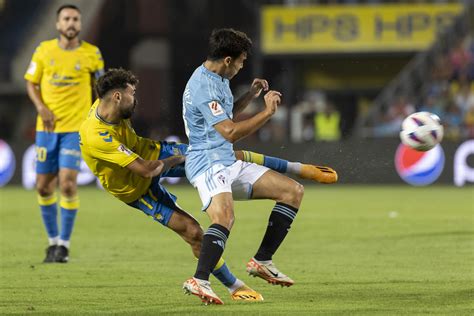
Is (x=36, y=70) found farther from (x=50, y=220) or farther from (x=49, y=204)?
(x=50, y=220)

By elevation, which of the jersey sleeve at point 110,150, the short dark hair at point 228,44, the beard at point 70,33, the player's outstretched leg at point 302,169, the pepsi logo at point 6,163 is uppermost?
the short dark hair at point 228,44

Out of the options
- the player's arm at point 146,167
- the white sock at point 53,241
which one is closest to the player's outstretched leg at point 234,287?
the player's arm at point 146,167

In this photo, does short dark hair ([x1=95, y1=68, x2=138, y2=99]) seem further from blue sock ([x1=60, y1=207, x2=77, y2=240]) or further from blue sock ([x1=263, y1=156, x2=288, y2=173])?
blue sock ([x1=60, y1=207, x2=77, y2=240])

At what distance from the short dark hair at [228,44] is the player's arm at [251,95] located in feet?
2.00

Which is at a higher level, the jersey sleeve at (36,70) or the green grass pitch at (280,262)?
the jersey sleeve at (36,70)

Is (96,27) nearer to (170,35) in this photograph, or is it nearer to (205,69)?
(170,35)

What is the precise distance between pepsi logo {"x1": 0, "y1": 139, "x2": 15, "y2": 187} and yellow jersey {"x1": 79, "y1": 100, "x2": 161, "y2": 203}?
14.3 m

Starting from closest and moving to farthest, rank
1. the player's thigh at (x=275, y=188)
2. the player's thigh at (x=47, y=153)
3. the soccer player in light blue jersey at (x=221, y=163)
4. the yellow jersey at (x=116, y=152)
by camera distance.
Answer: the soccer player in light blue jersey at (x=221, y=163)
the yellow jersey at (x=116, y=152)
the player's thigh at (x=275, y=188)
the player's thigh at (x=47, y=153)

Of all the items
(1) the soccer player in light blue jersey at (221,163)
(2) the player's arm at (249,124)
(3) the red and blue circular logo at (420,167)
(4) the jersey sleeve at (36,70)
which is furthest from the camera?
(3) the red and blue circular logo at (420,167)

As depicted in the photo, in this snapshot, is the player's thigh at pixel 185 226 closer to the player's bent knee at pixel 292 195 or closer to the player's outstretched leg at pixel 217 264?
the player's outstretched leg at pixel 217 264

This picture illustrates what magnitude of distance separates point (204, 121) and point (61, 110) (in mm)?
3363

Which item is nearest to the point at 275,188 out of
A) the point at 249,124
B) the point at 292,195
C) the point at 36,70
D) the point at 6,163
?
the point at 292,195

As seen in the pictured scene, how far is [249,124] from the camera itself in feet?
25.8

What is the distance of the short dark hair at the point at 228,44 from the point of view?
26.5 ft
